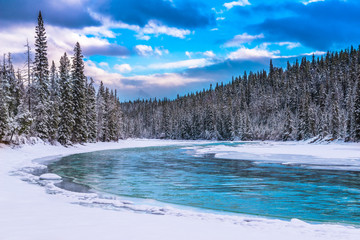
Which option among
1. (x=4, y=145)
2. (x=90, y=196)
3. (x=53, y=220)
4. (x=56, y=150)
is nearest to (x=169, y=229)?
(x=53, y=220)

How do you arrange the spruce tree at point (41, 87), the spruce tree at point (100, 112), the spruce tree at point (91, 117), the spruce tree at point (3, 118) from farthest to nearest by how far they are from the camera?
the spruce tree at point (100, 112), the spruce tree at point (91, 117), the spruce tree at point (41, 87), the spruce tree at point (3, 118)

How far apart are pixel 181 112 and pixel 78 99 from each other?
94.4 metres

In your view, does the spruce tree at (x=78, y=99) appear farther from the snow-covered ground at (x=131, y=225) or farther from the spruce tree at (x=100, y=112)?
the snow-covered ground at (x=131, y=225)

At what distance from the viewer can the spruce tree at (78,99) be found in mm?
53469

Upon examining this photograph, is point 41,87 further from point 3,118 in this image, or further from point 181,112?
point 181,112

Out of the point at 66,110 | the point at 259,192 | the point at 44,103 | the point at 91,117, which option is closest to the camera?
the point at 259,192

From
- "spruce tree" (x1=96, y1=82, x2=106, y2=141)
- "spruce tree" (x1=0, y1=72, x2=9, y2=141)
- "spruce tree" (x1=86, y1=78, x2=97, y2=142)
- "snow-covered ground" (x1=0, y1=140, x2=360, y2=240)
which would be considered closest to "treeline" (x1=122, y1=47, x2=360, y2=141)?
"spruce tree" (x1=96, y1=82, x2=106, y2=141)

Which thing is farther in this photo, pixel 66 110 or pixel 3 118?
pixel 66 110

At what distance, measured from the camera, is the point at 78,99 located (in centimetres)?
5488

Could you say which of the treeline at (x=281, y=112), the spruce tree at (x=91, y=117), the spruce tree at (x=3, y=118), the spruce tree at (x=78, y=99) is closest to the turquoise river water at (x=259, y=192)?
the spruce tree at (x=3, y=118)

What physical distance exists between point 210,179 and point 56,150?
103 ft

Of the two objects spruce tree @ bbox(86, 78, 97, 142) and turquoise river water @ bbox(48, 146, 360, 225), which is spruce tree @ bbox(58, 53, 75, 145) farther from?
turquoise river water @ bbox(48, 146, 360, 225)

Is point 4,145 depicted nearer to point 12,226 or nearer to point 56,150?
point 56,150

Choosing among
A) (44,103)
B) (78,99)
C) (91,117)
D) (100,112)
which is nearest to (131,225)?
(44,103)
